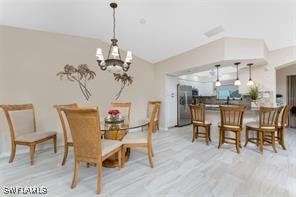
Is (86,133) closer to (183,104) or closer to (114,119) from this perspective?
(114,119)

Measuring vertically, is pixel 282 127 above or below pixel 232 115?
below

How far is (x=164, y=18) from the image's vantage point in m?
3.55

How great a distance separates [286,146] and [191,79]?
4.82 metres

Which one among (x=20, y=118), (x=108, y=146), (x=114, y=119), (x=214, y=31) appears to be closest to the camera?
(x=108, y=146)

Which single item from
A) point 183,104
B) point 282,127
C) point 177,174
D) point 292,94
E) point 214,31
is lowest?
point 177,174

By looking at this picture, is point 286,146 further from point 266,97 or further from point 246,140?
point 266,97

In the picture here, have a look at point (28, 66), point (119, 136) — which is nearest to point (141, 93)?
point (119, 136)

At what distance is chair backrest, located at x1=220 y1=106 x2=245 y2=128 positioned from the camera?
11.3ft

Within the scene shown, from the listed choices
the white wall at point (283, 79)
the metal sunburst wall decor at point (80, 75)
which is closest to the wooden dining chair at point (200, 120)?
the metal sunburst wall decor at point (80, 75)

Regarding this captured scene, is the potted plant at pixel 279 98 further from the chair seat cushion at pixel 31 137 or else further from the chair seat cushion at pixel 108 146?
the chair seat cushion at pixel 31 137

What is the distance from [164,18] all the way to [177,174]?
10.1 feet

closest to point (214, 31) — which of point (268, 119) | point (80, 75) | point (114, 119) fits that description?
point (268, 119)

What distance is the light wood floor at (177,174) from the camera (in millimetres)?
2180

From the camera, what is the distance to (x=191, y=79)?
8109 millimetres
